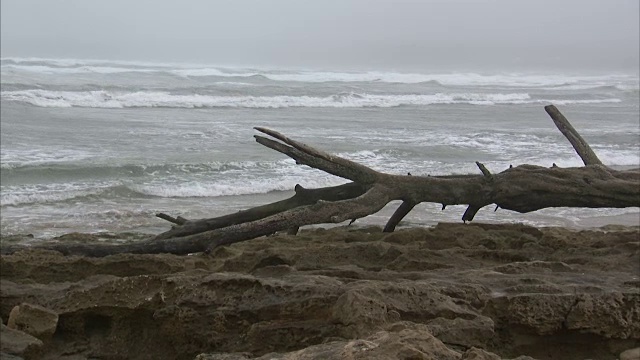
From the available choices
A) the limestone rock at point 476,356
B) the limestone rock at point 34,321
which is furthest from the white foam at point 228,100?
the limestone rock at point 476,356

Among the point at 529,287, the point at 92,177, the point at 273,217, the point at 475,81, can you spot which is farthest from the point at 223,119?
the point at 475,81

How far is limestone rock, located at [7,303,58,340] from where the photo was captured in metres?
3.39

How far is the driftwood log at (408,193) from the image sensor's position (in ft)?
16.4

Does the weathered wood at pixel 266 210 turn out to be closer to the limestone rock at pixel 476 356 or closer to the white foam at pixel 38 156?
the limestone rock at pixel 476 356

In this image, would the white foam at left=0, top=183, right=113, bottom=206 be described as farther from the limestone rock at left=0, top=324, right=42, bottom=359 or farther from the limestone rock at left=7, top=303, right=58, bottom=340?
the limestone rock at left=0, top=324, right=42, bottom=359

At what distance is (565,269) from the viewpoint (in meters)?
4.37

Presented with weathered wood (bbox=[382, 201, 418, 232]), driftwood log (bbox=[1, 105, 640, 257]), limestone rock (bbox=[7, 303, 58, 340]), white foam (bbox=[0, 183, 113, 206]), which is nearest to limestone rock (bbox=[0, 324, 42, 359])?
limestone rock (bbox=[7, 303, 58, 340])

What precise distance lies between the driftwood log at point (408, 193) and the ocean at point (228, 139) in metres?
3.07

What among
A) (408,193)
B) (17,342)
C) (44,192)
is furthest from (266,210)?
(44,192)

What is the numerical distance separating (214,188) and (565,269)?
699 cm

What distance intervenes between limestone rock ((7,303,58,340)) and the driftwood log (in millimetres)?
1486

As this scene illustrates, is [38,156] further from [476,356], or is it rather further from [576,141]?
[476,356]

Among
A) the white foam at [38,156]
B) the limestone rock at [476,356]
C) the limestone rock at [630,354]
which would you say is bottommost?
the white foam at [38,156]

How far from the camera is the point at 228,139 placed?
1582 centimetres
